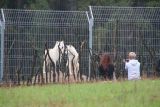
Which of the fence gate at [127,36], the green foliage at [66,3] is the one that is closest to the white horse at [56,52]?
the fence gate at [127,36]

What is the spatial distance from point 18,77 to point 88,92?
5.33 metres

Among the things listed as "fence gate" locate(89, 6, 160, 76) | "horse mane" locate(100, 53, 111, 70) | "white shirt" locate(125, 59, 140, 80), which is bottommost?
"white shirt" locate(125, 59, 140, 80)

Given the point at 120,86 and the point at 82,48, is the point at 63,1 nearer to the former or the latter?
the point at 82,48

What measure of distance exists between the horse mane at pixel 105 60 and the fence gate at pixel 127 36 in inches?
12.6

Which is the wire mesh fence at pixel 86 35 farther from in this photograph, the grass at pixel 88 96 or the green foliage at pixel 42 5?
the green foliage at pixel 42 5

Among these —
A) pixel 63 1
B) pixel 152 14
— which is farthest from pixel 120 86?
pixel 63 1

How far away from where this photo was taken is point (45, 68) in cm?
1936

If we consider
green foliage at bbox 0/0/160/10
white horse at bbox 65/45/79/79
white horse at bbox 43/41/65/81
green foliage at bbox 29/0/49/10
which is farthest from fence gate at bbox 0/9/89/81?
green foliage at bbox 29/0/49/10

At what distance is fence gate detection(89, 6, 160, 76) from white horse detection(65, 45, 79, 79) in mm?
744

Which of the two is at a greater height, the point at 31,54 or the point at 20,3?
the point at 20,3

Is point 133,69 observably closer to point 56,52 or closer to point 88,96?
point 56,52

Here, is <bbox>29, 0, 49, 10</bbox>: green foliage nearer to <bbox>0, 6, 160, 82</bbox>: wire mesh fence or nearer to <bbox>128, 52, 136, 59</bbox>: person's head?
<bbox>0, 6, 160, 82</bbox>: wire mesh fence

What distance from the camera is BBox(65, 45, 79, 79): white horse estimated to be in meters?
20.0

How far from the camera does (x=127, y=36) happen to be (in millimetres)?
21859
